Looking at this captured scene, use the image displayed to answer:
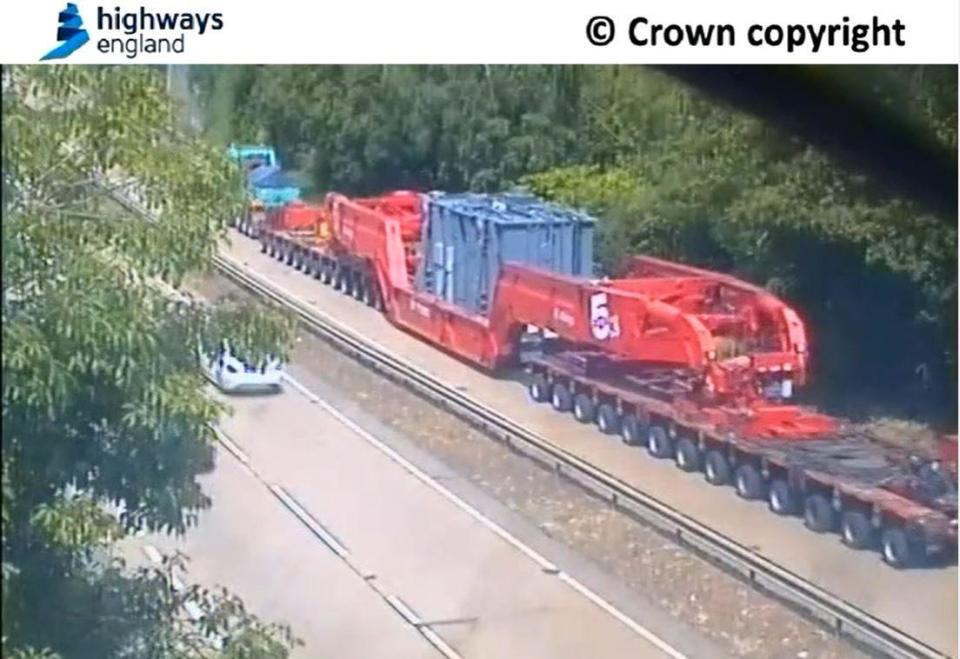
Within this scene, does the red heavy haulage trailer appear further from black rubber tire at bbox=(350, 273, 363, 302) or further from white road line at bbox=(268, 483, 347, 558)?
white road line at bbox=(268, 483, 347, 558)

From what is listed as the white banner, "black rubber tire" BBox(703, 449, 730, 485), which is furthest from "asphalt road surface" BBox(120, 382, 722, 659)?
the white banner

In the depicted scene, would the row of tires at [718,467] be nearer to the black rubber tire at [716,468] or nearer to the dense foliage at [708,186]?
the black rubber tire at [716,468]

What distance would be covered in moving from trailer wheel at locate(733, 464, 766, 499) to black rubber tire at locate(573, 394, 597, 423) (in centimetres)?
25

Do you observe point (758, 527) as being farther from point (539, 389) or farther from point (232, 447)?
point (232, 447)

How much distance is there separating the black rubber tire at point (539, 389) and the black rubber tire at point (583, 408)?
0.05m

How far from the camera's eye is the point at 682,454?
9.46 feet

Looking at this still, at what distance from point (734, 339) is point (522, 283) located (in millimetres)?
343

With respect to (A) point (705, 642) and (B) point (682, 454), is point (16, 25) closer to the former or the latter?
(B) point (682, 454)

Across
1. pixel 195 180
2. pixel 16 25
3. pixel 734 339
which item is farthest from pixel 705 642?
pixel 16 25

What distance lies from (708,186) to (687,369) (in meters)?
0.29

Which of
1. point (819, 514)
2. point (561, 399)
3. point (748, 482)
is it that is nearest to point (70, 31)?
point (561, 399)

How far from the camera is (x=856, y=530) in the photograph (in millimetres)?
2850

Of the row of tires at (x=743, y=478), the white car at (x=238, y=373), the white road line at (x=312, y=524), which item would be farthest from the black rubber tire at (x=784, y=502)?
the white car at (x=238, y=373)

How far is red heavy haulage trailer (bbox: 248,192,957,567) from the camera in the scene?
283 cm
